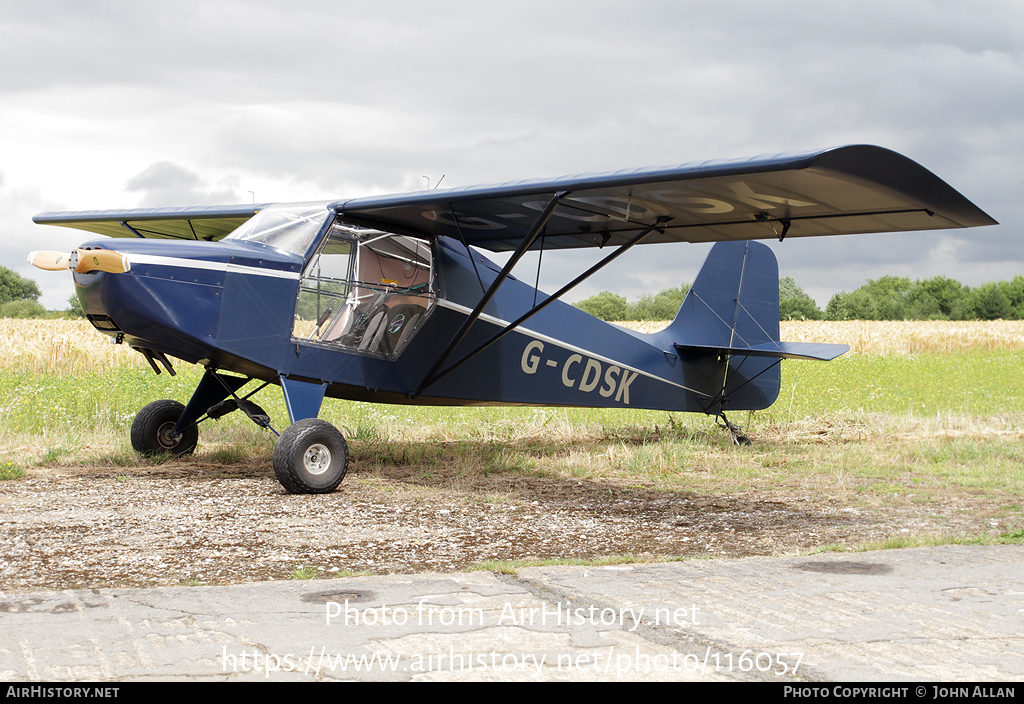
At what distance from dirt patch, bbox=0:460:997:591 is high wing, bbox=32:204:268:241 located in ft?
11.6

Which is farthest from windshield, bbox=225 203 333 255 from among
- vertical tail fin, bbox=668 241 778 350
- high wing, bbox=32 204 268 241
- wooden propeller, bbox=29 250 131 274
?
vertical tail fin, bbox=668 241 778 350

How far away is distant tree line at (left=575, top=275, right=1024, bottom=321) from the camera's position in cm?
7862

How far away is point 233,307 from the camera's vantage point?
7.13m

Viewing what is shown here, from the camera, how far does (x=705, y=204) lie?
7.25 metres

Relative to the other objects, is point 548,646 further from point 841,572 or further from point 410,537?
point 410,537

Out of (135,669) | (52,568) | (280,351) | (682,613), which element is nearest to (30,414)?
(280,351)

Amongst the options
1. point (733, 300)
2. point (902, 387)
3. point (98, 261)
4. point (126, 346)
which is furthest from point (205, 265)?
point (902, 387)

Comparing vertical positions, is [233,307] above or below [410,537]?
above

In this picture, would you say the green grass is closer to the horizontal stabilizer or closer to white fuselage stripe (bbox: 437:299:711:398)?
the horizontal stabilizer

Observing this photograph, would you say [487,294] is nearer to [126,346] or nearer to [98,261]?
[98,261]

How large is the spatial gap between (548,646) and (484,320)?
6208 millimetres

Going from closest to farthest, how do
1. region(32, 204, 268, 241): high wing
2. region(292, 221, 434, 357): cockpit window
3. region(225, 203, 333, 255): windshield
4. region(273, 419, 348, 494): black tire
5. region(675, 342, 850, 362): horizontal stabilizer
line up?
1. region(273, 419, 348, 494): black tire
2. region(225, 203, 333, 255): windshield
3. region(292, 221, 434, 357): cockpit window
4. region(32, 204, 268, 241): high wing
5. region(675, 342, 850, 362): horizontal stabilizer

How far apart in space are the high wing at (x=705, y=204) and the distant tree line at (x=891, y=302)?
62.7 m

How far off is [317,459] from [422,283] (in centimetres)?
234
